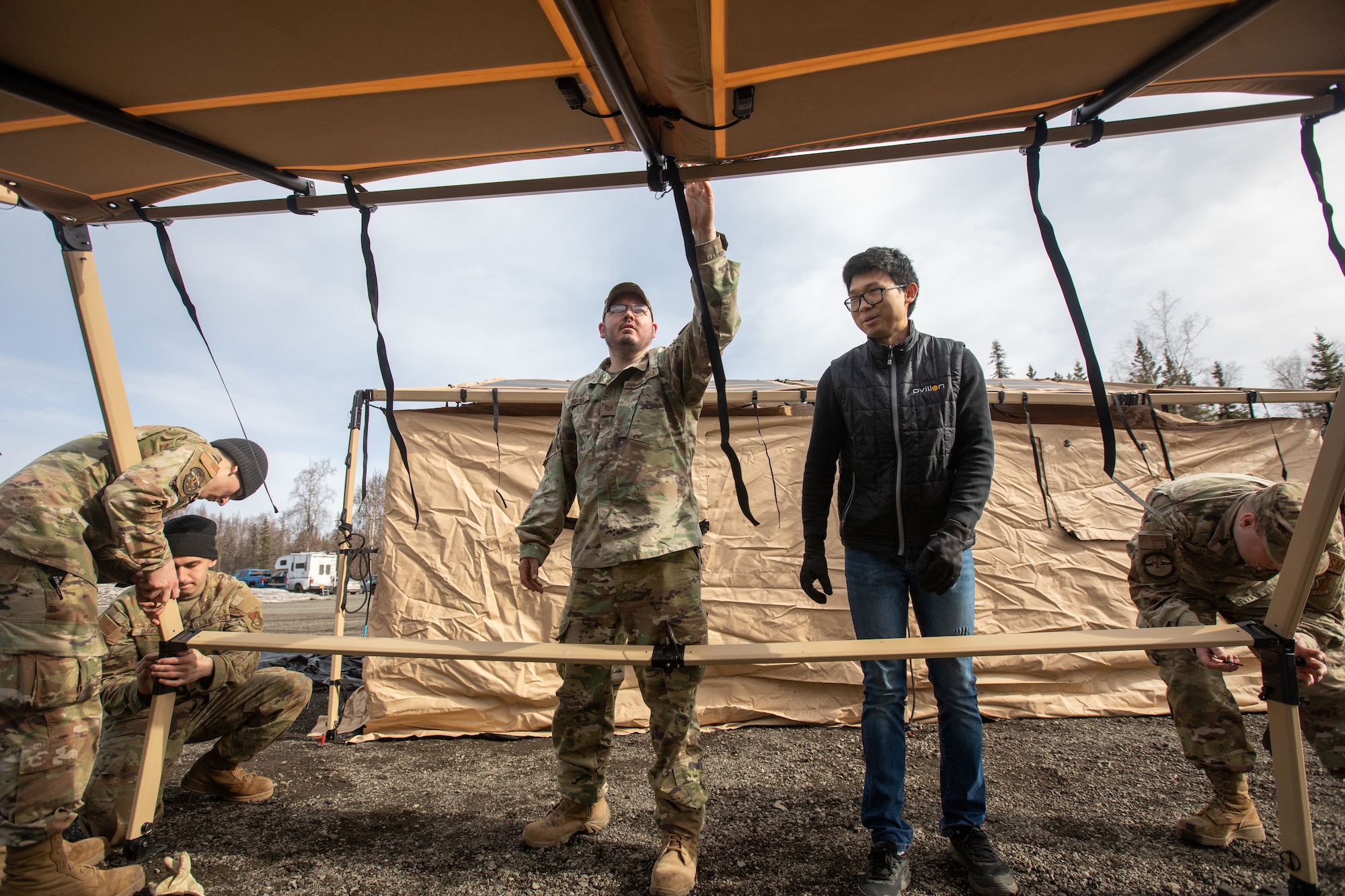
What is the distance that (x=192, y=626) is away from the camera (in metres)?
2.60

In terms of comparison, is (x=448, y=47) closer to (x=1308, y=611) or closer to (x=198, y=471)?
(x=198, y=471)

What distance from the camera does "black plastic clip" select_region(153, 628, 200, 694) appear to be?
1840 mm

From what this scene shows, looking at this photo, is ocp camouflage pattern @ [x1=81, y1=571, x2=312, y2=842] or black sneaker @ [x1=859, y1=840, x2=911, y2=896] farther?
ocp camouflage pattern @ [x1=81, y1=571, x2=312, y2=842]

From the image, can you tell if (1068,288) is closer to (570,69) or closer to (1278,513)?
(1278,513)

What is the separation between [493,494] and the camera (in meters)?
3.96

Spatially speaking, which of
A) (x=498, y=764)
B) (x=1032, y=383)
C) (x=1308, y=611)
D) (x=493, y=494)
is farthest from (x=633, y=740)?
(x=1032, y=383)

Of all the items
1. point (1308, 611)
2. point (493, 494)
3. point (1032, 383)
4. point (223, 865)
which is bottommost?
point (223, 865)

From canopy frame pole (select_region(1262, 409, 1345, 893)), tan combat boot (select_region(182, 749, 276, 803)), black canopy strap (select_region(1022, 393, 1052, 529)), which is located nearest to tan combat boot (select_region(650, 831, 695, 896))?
canopy frame pole (select_region(1262, 409, 1345, 893))

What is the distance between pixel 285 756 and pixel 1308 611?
4397 mm

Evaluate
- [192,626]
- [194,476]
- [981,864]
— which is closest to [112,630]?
[192,626]

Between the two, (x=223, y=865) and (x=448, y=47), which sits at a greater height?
(x=448, y=47)

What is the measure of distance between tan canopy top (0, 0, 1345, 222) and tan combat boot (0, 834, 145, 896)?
1.85m

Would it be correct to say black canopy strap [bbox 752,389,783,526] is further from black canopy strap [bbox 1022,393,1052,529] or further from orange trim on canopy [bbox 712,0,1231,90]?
orange trim on canopy [bbox 712,0,1231,90]

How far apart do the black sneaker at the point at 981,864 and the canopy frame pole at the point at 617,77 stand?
1.93 metres
